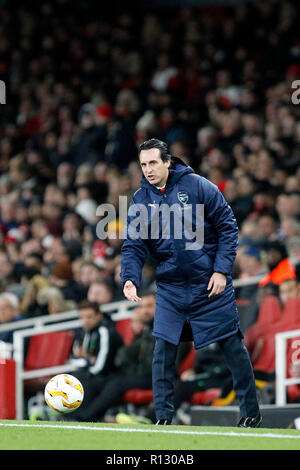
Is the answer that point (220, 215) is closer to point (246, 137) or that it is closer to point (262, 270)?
point (262, 270)

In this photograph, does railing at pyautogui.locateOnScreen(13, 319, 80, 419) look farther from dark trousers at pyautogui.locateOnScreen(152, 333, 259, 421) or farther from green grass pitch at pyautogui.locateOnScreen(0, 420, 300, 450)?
green grass pitch at pyautogui.locateOnScreen(0, 420, 300, 450)

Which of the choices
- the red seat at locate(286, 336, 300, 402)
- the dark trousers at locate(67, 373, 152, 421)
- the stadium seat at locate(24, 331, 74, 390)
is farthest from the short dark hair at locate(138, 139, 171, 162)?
the stadium seat at locate(24, 331, 74, 390)

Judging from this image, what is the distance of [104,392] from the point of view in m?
9.61

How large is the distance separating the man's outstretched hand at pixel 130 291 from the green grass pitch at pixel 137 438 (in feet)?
2.60

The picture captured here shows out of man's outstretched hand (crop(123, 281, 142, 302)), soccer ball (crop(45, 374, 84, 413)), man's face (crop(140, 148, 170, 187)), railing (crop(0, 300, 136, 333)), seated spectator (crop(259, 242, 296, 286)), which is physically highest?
man's face (crop(140, 148, 170, 187))

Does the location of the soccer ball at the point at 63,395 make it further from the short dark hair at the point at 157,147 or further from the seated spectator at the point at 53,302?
the seated spectator at the point at 53,302

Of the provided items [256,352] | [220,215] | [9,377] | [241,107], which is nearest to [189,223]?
[220,215]

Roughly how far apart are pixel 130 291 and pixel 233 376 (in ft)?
2.81

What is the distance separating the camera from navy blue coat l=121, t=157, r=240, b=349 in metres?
6.44

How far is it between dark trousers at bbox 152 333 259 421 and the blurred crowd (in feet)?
8.47

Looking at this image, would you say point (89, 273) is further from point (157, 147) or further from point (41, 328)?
point (157, 147)

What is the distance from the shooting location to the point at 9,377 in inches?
310

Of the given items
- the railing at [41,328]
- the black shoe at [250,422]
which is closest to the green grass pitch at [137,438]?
the black shoe at [250,422]

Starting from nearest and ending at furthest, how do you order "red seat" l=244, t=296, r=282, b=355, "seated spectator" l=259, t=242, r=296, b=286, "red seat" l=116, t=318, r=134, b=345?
"red seat" l=244, t=296, r=282, b=355 < "seated spectator" l=259, t=242, r=296, b=286 < "red seat" l=116, t=318, r=134, b=345
